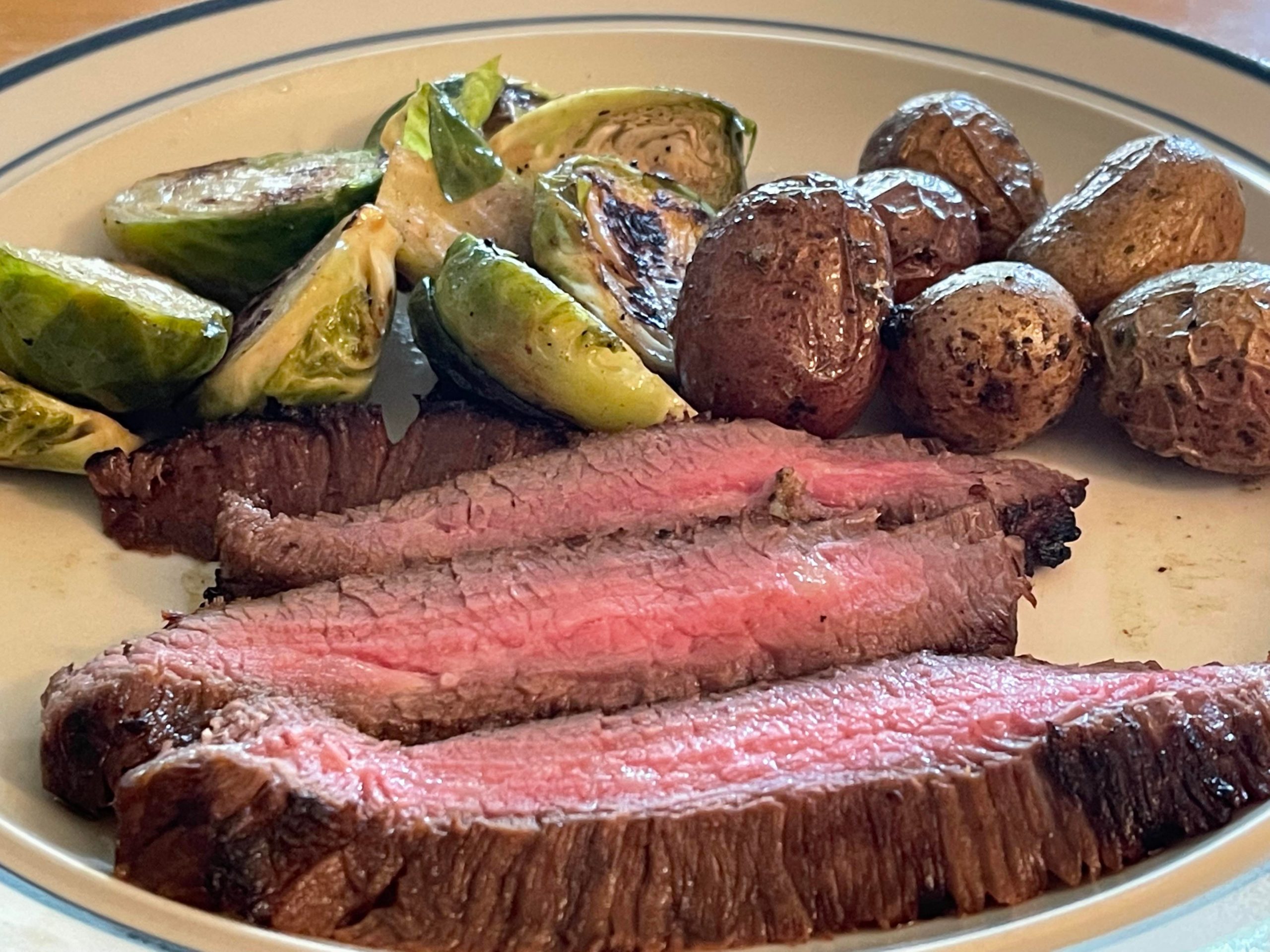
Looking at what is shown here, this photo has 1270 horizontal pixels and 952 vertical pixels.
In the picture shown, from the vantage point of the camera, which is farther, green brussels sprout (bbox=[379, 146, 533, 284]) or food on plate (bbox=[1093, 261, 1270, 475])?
green brussels sprout (bbox=[379, 146, 533, 284])

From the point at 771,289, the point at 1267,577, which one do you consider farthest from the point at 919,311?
the point at 1267,577

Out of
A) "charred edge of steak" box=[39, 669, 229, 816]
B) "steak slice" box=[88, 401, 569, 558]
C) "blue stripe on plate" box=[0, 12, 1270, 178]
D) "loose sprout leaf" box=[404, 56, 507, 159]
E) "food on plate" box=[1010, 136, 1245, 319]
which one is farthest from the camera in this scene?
"blue stripe on plate" box=[0, 12, 1270, 178]

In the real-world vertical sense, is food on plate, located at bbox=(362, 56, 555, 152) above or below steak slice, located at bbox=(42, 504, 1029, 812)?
above

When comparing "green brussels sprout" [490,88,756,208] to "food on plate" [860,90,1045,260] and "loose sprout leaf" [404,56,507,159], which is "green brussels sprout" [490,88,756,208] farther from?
"food on plate" [860,90,1045,260]

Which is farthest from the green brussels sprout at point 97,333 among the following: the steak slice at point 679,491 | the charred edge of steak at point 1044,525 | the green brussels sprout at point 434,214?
the charred edge of steak at point 1044,525

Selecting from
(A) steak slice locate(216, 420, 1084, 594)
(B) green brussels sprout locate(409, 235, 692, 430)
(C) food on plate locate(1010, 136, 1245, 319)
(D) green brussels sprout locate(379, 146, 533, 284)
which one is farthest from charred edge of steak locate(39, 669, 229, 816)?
(C) food on plate locate(1010, 136, 1245, 319)

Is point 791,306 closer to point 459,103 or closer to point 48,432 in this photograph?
point 459,103

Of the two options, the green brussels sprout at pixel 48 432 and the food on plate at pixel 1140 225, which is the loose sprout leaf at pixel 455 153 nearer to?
the green brussels sprout at pixel 48 432

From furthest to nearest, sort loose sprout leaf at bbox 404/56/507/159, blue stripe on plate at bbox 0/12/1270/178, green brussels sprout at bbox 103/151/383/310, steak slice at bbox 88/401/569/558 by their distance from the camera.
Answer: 1. blue stripe on plate at bbox 0/12/1270/178
2. loose sprout leaf at bbox 404/56/507/159
3. green brussels sprout at bbox 103/151/383/310
4. steak slice at bbox 88/401/569/558
